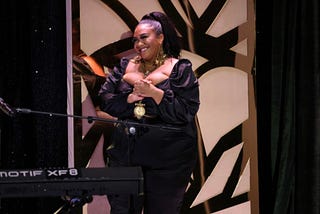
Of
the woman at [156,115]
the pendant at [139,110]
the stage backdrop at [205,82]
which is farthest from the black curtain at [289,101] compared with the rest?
the pendant at [139,110]

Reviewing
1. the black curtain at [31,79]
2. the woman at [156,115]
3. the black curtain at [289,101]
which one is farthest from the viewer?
the black curtain at [289,101]

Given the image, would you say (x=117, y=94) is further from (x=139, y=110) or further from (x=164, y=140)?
(x=164, y=140)

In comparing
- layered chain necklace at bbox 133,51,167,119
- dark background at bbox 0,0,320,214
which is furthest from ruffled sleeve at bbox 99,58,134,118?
dark background at bbox 0,0,320,214

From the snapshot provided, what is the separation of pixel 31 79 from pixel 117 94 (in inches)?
28.4

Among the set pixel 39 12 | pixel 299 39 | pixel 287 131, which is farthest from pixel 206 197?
pixel 39 12

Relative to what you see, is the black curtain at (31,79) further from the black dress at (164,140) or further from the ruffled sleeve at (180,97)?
the ruffled sleeve at (180,97)

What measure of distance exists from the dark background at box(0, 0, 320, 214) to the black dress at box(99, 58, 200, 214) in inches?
24.8

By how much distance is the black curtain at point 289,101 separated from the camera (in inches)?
135

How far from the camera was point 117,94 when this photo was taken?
2.91m

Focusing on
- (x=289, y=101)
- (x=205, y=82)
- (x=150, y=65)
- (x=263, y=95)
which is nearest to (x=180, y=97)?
(x=150, y=65)

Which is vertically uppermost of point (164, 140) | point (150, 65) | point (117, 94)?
point (150, 65)

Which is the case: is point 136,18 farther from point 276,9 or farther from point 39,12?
point 276,9

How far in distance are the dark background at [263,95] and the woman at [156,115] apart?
587 mm

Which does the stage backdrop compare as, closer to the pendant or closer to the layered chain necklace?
the layered chain necklace
